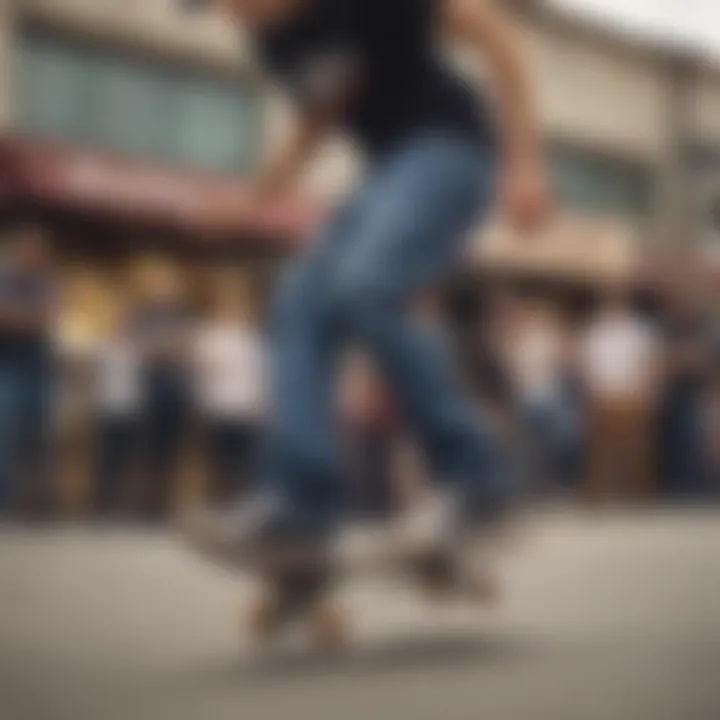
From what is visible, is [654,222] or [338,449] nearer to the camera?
[338,449]

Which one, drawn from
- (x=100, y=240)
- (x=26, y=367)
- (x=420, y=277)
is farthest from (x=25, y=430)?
(x=420, y=277)

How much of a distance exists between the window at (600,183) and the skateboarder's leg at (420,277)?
0.41 ft

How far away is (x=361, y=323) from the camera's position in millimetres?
1676

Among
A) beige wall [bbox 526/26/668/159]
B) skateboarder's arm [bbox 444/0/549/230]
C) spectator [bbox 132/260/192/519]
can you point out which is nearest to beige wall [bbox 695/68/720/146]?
beige wall [bbox 526/26/668/159]

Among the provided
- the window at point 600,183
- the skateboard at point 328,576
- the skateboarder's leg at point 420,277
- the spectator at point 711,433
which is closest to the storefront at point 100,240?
the skateboarder's leg at point 420,277

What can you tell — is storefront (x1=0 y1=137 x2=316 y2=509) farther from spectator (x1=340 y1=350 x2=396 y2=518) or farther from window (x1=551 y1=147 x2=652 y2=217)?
window (x1=551 y1=147 x2=652 y2=217)

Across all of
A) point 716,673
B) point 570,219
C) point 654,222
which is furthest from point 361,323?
point 716,673

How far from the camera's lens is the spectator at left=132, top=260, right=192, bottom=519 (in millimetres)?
1610

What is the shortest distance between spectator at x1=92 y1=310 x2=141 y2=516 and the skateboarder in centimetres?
13

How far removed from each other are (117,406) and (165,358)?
7cm

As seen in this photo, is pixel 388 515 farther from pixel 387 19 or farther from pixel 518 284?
pixel 387 19

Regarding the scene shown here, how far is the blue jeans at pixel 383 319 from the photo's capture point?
64.8 inches

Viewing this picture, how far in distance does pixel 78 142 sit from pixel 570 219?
57cm

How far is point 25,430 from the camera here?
62.9 inches
